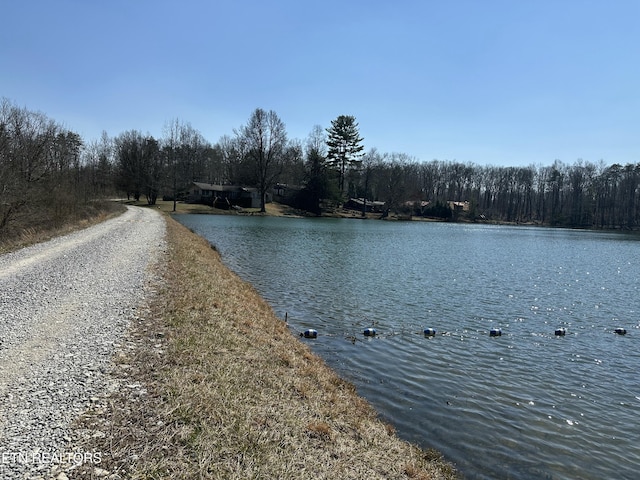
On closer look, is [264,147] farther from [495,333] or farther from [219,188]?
[495,333]

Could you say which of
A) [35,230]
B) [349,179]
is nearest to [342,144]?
[349,179]

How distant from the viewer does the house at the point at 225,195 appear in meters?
81.2

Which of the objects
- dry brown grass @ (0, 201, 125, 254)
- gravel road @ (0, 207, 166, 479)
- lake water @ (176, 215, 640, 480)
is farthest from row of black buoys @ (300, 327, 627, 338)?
dry brown grass @ (0, 201, 125, 254)

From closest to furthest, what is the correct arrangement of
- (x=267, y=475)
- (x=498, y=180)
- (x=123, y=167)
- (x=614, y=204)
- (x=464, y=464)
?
(x=267, y=475), (x=464, y=464), (x=123, y=167), (x=614, y=204), (x=498, y=180)

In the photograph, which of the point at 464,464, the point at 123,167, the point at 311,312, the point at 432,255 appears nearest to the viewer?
the point at 464,464

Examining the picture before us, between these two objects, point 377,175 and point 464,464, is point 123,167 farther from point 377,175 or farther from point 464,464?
point 464,464

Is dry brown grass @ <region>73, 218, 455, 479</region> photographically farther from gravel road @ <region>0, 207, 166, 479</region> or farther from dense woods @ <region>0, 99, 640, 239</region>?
dense woods @ <region>0, 99, 640, 239</region>

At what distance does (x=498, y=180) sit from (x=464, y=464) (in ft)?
442

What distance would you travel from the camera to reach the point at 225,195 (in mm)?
83688

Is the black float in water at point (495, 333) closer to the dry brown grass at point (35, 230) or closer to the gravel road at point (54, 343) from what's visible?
the gravel road at point (54, 343)

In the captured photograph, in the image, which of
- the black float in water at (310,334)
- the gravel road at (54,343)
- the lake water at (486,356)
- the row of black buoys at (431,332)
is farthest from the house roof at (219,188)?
the black float in water at (310,334)

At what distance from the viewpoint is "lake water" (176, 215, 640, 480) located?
6230mm

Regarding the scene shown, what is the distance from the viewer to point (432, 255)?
1209 inches

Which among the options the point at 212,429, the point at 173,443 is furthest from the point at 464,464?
the point at 173,443
